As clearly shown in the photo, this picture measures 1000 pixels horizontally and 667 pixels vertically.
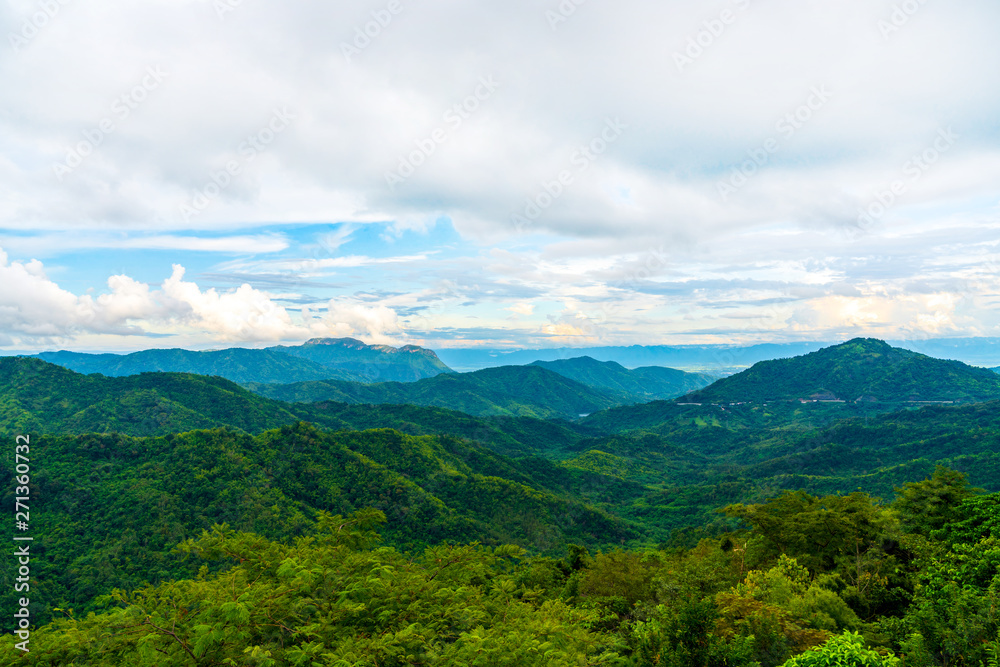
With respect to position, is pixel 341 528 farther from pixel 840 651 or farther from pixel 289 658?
pixel 840 651

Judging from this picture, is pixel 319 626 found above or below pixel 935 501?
below

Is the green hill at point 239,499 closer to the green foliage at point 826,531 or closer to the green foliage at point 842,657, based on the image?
the green foliage at point 826,531

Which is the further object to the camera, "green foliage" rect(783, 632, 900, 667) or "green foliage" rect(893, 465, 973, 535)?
"green foliage" rect(893, 465, 973, 535)

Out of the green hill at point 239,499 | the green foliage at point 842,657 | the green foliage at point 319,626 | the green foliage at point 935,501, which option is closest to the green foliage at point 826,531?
the green foliage at point 935,501

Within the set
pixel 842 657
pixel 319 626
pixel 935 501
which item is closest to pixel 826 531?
pixel 935 501

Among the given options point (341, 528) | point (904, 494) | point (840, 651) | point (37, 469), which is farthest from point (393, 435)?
point (840, 651)

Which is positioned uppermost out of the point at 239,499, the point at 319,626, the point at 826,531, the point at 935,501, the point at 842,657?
the point at 842,657

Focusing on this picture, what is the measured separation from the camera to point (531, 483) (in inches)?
7844

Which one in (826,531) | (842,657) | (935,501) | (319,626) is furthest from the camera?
(826,531)

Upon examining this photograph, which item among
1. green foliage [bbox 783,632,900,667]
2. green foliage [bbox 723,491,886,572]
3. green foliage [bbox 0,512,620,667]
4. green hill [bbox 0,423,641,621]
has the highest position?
green foliage [bbox 783,632,900,667]

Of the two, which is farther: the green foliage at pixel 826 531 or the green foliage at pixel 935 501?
the green foliage at pixel 826 531

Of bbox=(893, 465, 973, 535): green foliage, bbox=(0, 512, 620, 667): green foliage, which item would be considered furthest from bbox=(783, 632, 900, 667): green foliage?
bbox=(893, 465, 973, 535): green foliage

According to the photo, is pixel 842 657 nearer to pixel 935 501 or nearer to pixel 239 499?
pixel 935 501

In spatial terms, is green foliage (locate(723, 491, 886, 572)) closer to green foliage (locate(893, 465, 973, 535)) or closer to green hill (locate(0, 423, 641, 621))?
green foliage (locate(893, 465, 973, 535))
